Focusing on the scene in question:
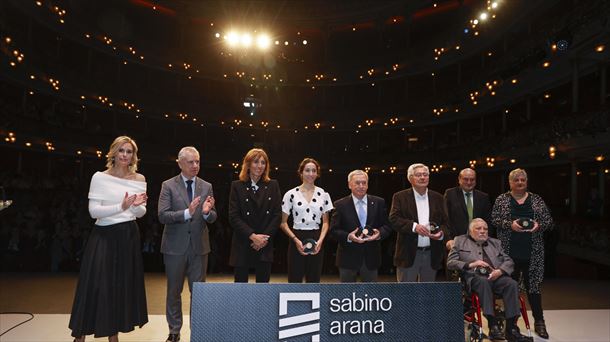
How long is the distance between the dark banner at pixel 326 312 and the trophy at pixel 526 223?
2.46 metres

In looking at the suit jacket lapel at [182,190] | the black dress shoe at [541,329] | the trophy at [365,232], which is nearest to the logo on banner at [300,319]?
the trophy at [365,232]

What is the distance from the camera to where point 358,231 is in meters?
4.42

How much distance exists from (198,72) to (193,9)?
11.4 ft

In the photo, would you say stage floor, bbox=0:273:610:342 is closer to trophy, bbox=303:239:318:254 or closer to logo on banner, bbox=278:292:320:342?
trophy, bbox=303:239:318:254

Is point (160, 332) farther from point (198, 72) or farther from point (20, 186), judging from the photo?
point (198, 72)

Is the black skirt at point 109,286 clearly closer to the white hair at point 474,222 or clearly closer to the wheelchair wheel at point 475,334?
the wheelchair wheel at point 475,334

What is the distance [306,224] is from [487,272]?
1.99m

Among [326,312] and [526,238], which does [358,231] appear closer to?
[326,312]

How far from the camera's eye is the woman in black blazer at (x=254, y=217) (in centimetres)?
440

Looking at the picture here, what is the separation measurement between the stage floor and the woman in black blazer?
1020mm

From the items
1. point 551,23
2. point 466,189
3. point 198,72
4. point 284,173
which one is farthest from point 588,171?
point 198,72

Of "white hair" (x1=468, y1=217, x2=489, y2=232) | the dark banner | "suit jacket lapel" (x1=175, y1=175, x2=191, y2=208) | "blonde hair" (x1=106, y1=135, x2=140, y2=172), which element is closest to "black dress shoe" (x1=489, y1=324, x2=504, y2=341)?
"white hair" (x1=468, y1=217, x2=489, y2=232)

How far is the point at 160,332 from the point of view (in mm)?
4676

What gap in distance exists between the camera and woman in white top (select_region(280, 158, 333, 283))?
4480mm
